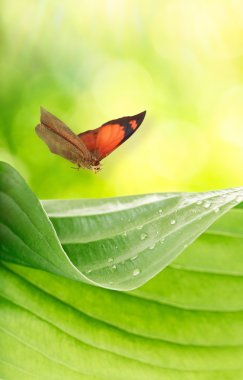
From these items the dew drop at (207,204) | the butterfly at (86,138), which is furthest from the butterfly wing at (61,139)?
the dew drop at (207,204)

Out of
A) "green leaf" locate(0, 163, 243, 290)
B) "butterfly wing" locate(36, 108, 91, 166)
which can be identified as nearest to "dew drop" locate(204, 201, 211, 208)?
"green leaf" locate(0, 163, 243, 290)

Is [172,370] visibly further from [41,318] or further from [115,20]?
[115,20]

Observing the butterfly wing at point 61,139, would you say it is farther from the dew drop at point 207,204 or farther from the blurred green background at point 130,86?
the dew drop at point 207,204

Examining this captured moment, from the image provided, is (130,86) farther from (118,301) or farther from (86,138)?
(118,301)

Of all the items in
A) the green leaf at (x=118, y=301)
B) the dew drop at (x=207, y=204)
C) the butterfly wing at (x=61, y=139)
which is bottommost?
the green leaf at (x=118, y=301)

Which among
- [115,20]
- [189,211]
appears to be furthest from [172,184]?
[115,20]

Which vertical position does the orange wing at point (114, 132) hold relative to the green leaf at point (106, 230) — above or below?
above
